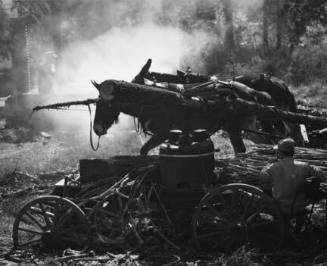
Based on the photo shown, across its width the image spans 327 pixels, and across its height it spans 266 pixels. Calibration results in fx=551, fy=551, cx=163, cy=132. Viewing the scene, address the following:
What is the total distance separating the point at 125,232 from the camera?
7.28 m

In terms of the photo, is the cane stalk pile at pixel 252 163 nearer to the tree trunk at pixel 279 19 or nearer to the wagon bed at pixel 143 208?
the wagon bed at pixel 143 208

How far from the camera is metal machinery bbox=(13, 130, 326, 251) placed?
6.87 metres

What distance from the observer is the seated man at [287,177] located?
22.4ft

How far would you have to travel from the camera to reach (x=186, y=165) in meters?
7.34

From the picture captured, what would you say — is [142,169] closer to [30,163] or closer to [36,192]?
[36,192]

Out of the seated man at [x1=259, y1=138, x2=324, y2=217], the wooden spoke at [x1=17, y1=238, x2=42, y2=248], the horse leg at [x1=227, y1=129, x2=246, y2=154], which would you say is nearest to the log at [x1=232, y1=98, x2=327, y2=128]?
the horse leg at [x1=227, y1=129, x2=246, y2=154]

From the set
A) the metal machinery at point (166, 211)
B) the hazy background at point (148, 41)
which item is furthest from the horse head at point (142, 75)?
the hazy background at point (148, 41)

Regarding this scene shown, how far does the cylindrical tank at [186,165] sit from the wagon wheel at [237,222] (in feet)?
1.39

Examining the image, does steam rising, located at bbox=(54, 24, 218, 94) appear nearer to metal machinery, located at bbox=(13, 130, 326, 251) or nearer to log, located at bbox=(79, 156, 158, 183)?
log, located at bbox=(79, 156, 158, 183)

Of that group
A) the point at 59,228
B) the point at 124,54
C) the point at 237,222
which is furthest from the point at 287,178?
the point at 124,54

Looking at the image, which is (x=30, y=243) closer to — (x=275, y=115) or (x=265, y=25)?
(x=275, y=115)

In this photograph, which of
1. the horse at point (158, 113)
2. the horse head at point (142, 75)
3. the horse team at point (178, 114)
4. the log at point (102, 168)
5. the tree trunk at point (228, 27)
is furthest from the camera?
the tree trunk at point (228, 27)

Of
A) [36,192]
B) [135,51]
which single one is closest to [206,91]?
[36,192]

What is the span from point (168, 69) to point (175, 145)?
14667 millimetres
